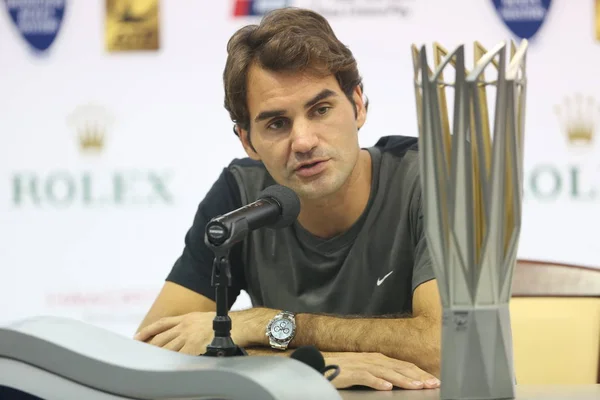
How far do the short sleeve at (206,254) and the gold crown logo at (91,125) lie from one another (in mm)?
921

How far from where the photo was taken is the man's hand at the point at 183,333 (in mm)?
1994

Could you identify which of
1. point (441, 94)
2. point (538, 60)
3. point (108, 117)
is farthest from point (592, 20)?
point (441, 94)

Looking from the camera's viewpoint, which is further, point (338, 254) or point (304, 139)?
point (338, 254)

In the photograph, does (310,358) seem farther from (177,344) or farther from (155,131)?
(155,131)

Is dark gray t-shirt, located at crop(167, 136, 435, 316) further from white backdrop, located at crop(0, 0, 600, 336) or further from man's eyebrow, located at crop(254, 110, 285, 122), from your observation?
white backdrop, located at crop(0, 0, 600, 336)

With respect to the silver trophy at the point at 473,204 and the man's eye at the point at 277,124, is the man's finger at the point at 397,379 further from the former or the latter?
the man's eye at the point at 277,124

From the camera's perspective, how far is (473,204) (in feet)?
3.24

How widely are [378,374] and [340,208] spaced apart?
751 millimetres

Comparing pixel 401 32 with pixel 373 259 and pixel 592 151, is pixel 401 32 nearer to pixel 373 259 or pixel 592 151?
pixel 592 151

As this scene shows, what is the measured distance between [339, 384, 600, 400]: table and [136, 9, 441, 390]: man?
1.62ft

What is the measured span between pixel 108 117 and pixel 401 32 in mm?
1030

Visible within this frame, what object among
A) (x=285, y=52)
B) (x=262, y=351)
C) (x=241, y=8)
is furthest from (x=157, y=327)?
(x=241, y=8)

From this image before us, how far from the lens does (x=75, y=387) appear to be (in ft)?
2.66

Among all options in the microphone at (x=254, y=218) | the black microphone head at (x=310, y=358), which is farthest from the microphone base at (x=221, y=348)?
the black microphone head at (x=310, y=358)
